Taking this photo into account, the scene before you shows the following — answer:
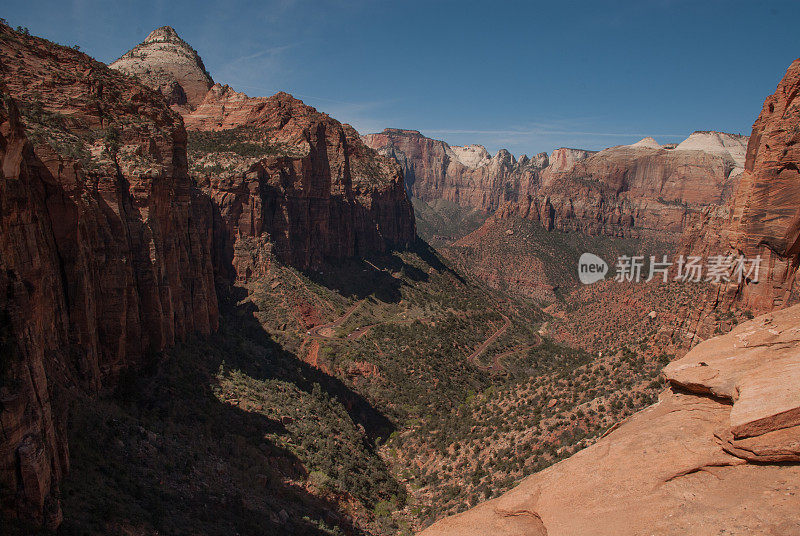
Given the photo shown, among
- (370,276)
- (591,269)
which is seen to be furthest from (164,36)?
(591,269)

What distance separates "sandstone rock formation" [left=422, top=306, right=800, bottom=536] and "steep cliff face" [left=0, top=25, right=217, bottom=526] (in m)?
13.4

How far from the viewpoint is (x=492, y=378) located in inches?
2398

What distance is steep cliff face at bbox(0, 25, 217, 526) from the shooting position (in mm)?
13672

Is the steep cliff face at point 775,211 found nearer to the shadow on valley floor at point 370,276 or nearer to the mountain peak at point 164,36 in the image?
the shadow on valley floor at point 370,276

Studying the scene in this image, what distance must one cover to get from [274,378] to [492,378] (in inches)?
1249

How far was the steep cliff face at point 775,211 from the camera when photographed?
26.9 m

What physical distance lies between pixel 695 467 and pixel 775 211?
2661 centimetres

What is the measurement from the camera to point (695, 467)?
930 centimetres

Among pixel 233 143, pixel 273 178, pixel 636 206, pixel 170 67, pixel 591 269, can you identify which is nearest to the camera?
pixel 273 178

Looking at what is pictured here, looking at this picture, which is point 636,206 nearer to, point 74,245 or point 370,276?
point 370,276

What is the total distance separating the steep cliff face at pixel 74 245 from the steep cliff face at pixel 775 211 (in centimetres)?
3896

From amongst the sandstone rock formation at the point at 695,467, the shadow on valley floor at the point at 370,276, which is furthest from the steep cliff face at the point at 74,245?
the shadow on valley floor at the point at 370,276

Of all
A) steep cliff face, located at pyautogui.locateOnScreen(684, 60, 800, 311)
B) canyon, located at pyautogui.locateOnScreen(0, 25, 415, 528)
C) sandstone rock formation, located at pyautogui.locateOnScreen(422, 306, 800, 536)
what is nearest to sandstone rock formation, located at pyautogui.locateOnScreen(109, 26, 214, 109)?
canyon, located at pyautogui.locateOnScreen(0, 25, 415, 528)

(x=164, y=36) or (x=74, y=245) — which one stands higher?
(x=164, y=36)
